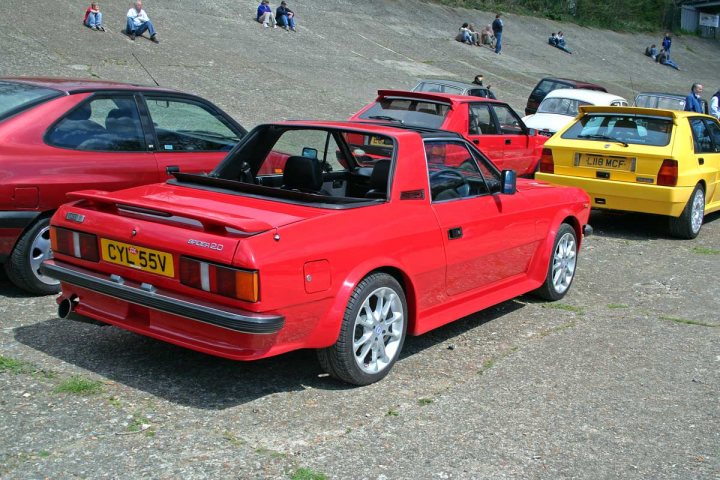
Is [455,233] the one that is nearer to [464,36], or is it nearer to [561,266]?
[561,266]

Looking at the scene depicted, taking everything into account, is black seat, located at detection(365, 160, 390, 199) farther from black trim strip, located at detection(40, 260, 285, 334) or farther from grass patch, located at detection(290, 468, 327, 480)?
grass patch, located at detection(290, 468, 327, 480)

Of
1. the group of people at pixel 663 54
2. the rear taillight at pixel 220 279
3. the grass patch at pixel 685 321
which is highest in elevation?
the group of people at pixel 663 54

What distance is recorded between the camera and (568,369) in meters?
5.39

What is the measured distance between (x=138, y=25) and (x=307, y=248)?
68.7 ft

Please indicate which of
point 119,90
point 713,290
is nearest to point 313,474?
point 119,90

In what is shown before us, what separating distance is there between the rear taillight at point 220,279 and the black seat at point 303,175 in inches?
58.1

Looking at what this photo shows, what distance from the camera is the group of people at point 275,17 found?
98.4ft

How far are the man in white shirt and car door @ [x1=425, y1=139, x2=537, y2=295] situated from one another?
19.5 m

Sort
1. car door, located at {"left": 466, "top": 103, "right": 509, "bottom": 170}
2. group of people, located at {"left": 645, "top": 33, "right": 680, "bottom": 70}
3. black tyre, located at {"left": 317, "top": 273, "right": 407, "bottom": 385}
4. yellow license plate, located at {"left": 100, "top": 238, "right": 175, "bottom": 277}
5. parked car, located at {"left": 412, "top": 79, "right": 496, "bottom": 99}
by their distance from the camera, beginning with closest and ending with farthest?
1. yellow license plate, located at {"left": 100, "top": 238, "right": 175, "bottom": 277}
2. black tyre, located at {"left": 317, "top": 273, "right": 407, "bottom": 385}
3. car door, located at {"left": 466, "top": 103, "right": 509, "bottom": 170}
4. parked car, located at {"left": 412, "top": 79, "right": 496, "bottom": 99}
5. group of people, located at {"left": 645, "top": 33, "right": 680, "bottom": 70}

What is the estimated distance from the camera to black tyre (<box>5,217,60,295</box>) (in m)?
6.07

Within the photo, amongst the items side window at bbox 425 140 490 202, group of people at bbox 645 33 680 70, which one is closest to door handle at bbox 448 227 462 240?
side window at bbox 425 140 490 202

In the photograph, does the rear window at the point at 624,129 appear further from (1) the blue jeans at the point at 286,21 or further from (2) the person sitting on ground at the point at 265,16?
(1) the blue jeans at the point at 286,21

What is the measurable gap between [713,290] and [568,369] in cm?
295

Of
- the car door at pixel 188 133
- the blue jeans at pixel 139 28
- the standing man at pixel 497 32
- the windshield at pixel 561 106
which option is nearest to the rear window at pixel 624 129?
the car door at pixel 188 133
